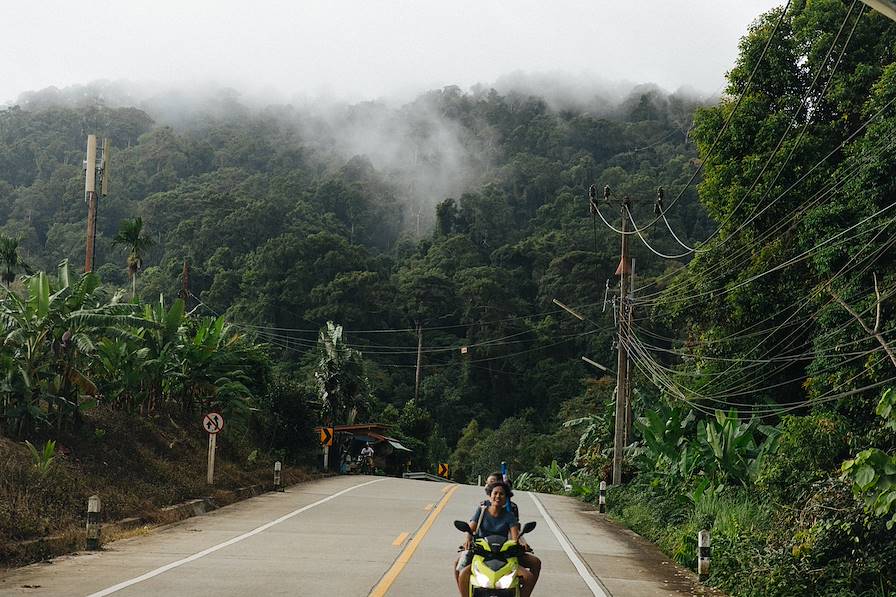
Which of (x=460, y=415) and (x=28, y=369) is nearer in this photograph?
(x=28, y=369)

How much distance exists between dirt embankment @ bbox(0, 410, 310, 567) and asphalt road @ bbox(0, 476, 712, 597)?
68 centimetres

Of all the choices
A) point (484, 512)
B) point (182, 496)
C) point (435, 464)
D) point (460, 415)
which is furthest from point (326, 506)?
point (460, 415)

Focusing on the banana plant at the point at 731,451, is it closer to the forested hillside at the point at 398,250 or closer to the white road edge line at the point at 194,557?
the white road edge line at the point at 194,557

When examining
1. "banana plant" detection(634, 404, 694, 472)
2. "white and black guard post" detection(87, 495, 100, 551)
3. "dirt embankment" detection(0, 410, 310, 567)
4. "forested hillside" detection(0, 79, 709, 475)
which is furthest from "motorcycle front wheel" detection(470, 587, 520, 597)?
"forested hillside" detection(0, 79, 709, 475)

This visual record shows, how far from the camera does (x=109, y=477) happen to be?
63.9 feet

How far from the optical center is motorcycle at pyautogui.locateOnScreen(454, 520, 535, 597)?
806 centimetres

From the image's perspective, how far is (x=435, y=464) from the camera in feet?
197

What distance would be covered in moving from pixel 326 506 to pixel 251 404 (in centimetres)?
1214

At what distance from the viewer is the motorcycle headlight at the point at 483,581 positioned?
8070 mm

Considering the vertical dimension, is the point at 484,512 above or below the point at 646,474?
above

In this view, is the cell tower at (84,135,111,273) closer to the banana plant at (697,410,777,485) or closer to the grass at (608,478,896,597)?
the banana plant at (697,410,777,485)

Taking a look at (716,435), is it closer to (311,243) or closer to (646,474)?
(646,474)

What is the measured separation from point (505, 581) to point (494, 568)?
0.54 ft

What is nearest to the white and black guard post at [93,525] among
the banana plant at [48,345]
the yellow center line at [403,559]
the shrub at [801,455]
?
the yellow center line at [403,559]
